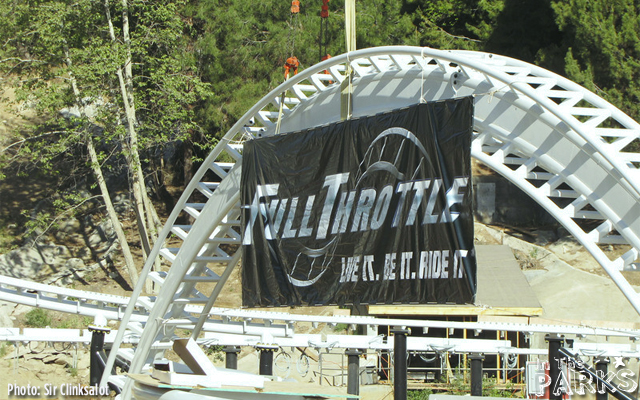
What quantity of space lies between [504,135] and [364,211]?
2374mm

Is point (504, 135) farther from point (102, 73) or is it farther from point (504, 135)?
point (102, 73)

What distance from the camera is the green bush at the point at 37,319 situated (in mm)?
23688

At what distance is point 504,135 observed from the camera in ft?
28.7

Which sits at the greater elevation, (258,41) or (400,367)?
(258,41)

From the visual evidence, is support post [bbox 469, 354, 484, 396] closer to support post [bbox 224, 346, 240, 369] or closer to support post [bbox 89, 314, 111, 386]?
support post [bbox 224, 346, 240, 369]

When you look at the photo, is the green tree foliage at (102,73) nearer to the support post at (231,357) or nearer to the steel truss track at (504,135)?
the steel truss track at (504,135)

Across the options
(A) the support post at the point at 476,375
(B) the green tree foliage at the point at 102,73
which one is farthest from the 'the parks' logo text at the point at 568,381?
(B) the green tree foliage at the point at 102,73

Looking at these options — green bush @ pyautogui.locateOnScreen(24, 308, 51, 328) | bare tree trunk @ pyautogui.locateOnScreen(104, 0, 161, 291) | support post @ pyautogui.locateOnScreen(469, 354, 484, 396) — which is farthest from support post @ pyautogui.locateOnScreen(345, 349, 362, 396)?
green bush @ pyautogui.locateOnScreen(24, 308, 51, 328)

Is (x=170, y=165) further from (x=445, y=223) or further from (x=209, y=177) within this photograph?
(x=445, y=223)

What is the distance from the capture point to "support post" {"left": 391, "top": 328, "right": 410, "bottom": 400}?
1001 cm

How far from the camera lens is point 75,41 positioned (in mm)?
26594

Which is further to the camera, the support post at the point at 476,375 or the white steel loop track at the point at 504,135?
the support post at the point at 476,375

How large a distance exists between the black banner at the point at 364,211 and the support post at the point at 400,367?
2.95ft

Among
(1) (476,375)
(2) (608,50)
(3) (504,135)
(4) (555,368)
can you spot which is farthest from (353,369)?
(2) (608,50)
